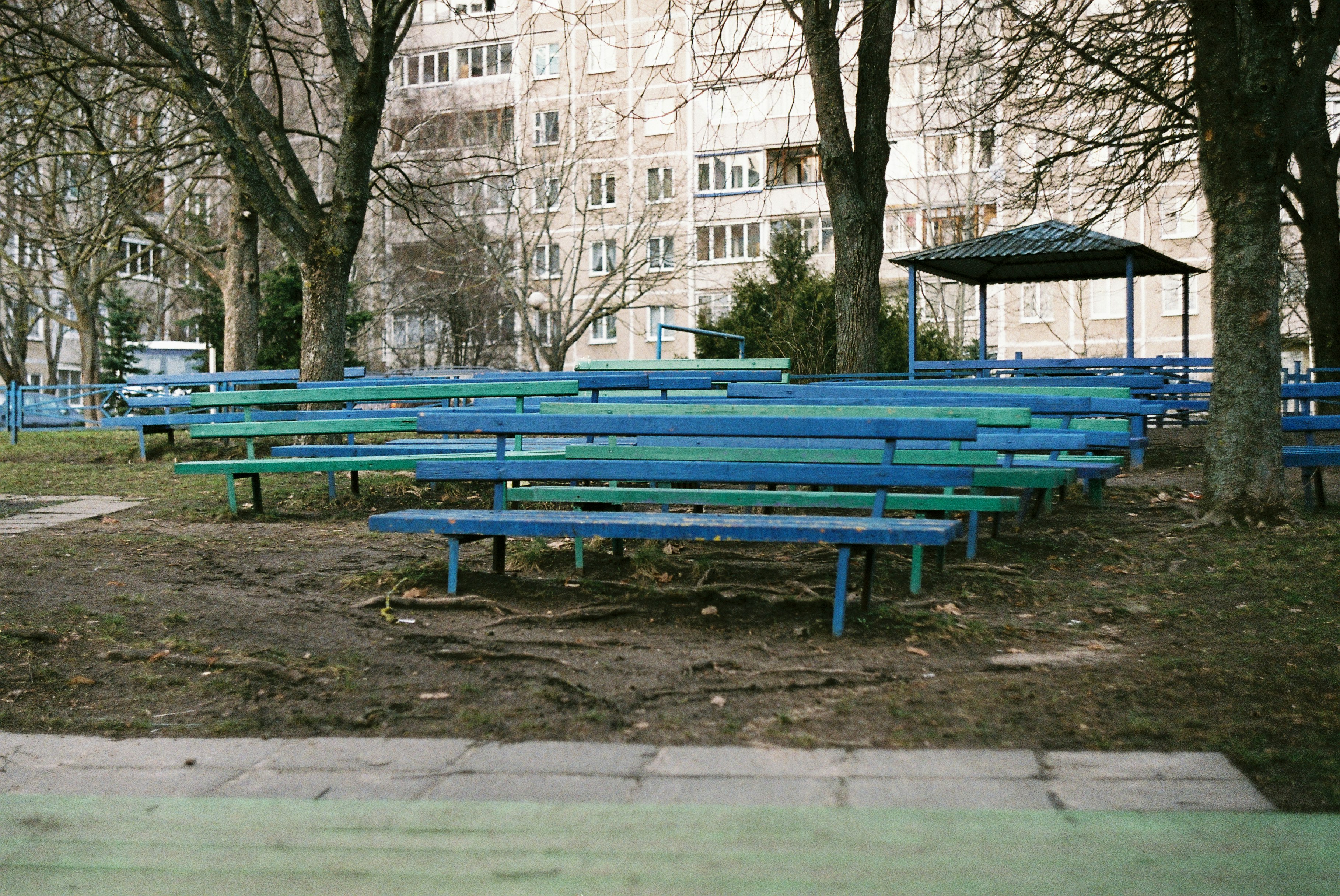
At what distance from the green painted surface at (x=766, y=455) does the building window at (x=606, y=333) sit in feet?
161

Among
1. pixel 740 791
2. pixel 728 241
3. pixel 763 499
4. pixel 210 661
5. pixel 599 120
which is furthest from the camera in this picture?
pixel 728 241

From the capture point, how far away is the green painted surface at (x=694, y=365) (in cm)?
1295

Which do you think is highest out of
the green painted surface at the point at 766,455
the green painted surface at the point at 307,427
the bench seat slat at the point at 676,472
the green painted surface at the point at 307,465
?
the green painted surface at the point at 307,427

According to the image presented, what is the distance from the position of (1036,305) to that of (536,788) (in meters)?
47.4

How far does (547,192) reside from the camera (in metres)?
40.4

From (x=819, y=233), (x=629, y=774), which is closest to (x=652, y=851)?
(x=629, y=774)

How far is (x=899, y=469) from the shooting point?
18.9ft

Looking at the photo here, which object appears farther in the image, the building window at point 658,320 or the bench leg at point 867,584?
the building window at point 658,320

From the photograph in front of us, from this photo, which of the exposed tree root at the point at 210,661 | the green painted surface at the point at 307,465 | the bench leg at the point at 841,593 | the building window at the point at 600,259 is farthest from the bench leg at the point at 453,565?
the building window at the point at 600,259

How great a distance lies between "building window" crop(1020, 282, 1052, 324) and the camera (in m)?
48.2

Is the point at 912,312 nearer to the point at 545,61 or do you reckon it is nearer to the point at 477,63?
the point at 545,61

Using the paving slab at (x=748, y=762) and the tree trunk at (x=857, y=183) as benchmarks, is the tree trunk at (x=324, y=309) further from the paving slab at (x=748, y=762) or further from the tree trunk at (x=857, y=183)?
the paving slab at (x=748, y=762)

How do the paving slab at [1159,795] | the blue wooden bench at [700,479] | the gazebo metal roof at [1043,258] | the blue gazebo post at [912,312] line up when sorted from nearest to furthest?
the paving slab at [1159,795] → the blue wooden bench at [700,479] → the gazebo metal roof at [1043,258] → the blue gazebo post at [912,312]

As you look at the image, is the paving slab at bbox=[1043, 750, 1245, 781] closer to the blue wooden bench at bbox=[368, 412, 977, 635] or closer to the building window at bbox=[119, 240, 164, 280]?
the blue wooden bench at bbox=[368, 412, 977, 635]
